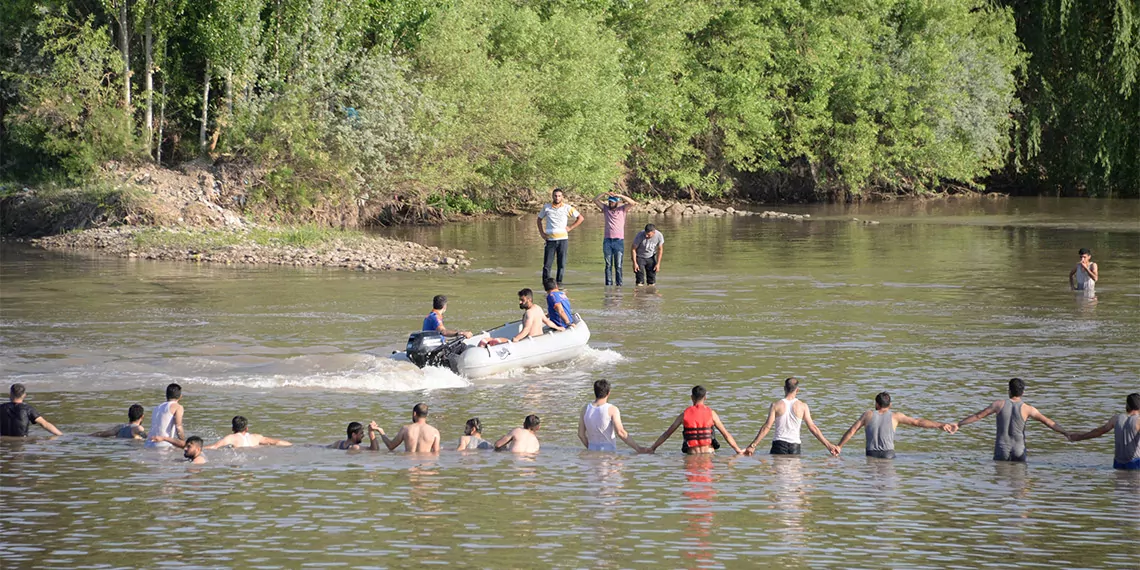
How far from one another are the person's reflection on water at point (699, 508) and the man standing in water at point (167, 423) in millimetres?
5352

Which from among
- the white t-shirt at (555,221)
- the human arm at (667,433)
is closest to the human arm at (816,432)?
the human arm at (667,433)

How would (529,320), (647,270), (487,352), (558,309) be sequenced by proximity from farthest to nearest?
(647,270), (558,309), (529,320), (487,352)

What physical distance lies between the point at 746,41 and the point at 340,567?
5032cm

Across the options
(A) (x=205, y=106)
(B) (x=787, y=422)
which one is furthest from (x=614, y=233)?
(A) (x=205, y=106)

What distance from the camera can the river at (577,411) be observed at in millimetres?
11594

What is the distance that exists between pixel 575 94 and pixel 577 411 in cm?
3178

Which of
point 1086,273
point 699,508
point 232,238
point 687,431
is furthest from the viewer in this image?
point 232,238

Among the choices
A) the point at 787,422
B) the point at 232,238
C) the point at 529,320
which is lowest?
the point at 787,422

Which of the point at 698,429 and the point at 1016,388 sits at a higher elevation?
the point at 1016,388

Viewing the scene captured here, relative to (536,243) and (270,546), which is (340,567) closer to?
(270,546)

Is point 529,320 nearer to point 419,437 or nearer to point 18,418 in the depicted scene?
point 419,437

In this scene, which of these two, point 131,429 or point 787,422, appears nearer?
point 787,422

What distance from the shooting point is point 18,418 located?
1556cm

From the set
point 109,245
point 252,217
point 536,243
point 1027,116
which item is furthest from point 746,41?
point 109,245
